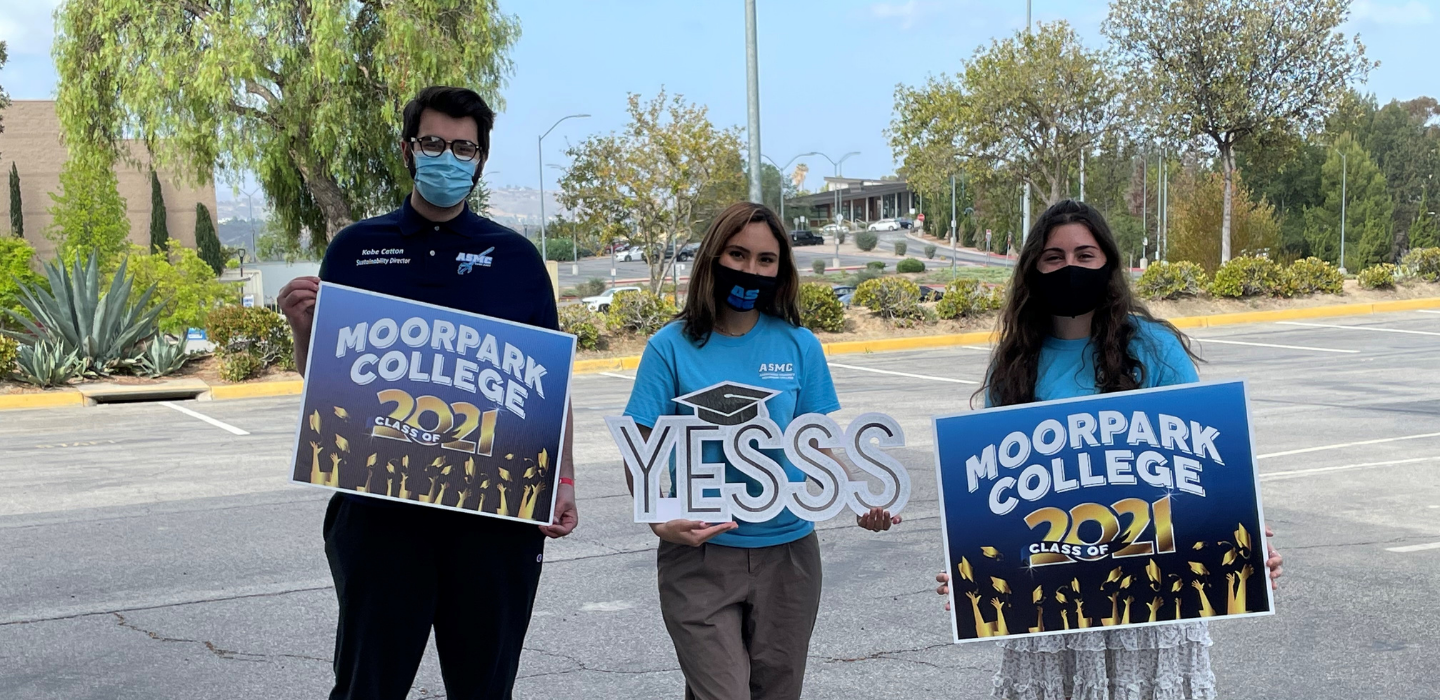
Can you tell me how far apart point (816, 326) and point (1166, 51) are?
46.9 feet

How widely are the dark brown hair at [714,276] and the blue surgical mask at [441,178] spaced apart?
629 mm

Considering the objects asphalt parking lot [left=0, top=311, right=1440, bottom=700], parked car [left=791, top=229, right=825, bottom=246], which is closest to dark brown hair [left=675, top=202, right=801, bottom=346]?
asphalt parking lot [left=0, top=311, right=1440, bottom=700]

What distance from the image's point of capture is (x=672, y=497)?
3.02 meters

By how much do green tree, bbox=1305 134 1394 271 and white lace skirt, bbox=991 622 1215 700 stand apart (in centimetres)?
6994

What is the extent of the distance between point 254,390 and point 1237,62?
78.3ft

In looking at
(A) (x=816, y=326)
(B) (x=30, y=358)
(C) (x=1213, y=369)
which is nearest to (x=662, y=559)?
(C) (x=1213, y=369)

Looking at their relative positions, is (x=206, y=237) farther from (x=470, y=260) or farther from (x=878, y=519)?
(x=878, y=519)

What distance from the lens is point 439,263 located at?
3107mm

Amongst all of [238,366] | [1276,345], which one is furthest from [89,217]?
[1276,345]

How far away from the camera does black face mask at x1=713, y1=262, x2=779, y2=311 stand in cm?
313

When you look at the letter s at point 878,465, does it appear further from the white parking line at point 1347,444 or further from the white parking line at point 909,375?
the white parking line at point 909,375

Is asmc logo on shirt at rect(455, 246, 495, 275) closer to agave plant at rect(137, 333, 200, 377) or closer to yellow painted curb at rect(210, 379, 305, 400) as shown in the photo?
yellow painted curb at rect(210, 379, 305, 400)

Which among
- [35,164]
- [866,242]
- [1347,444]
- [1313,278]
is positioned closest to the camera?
[1347,444]

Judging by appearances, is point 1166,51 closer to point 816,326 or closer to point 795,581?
point 816,326
